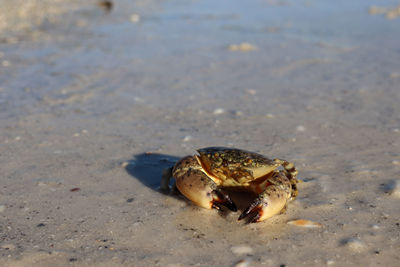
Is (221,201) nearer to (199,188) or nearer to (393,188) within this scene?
(199,188)

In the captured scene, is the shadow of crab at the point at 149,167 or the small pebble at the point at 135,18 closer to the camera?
the shadow of crab at the point at 149,167

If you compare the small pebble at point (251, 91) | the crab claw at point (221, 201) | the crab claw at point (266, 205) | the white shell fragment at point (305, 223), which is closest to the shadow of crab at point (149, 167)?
the crab claw at point (221, 201)

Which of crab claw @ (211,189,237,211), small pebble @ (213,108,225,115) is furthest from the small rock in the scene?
small pebble @ (213,108,225,115)

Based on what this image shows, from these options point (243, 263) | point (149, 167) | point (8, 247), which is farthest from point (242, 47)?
point (8, 247)

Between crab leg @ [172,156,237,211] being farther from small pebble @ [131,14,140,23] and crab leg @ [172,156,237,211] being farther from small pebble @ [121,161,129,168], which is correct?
small pebble @ [131,14,140,23]

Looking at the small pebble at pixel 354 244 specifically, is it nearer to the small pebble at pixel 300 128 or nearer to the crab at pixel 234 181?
the crab at pixel 234 181

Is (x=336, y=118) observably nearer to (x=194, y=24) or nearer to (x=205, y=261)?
(x=205, y=261)

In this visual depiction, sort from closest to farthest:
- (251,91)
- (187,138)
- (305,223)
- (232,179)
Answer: (305,223) < (232,179) < (187,138) < (251,91)
